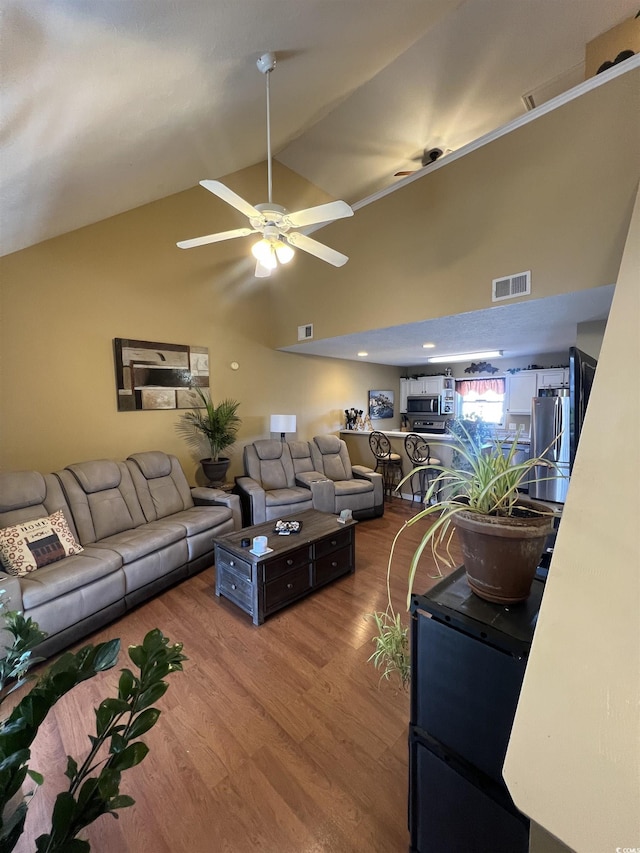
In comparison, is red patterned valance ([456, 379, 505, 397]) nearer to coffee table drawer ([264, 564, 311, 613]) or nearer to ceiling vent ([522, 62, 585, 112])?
ceiling vent ([522, 62, 585, 112])

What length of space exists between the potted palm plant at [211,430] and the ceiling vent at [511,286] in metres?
3.07

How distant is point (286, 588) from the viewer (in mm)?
2447

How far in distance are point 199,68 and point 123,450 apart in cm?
319

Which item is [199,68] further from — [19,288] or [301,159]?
[301,159]

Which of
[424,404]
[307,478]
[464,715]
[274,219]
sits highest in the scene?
[274,219]

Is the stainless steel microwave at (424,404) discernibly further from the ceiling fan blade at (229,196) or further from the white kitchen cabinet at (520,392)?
the ceiling fan blade at (229,196)

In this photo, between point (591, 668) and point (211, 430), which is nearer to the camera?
point (591, 668)

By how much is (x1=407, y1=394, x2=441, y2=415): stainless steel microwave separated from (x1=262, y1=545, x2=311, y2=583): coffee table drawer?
525 centimetres

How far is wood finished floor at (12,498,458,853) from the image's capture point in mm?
1205

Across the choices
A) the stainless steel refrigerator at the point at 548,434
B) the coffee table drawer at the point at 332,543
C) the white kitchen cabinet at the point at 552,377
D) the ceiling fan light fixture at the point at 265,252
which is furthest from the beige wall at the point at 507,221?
the white kitchen cabinet at the point at 552,377

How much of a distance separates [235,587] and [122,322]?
2.91 meters

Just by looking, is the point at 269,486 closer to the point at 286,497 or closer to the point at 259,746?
the point at 286,497

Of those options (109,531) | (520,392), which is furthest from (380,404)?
(109,531)

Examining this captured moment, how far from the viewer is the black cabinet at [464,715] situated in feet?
2.70
